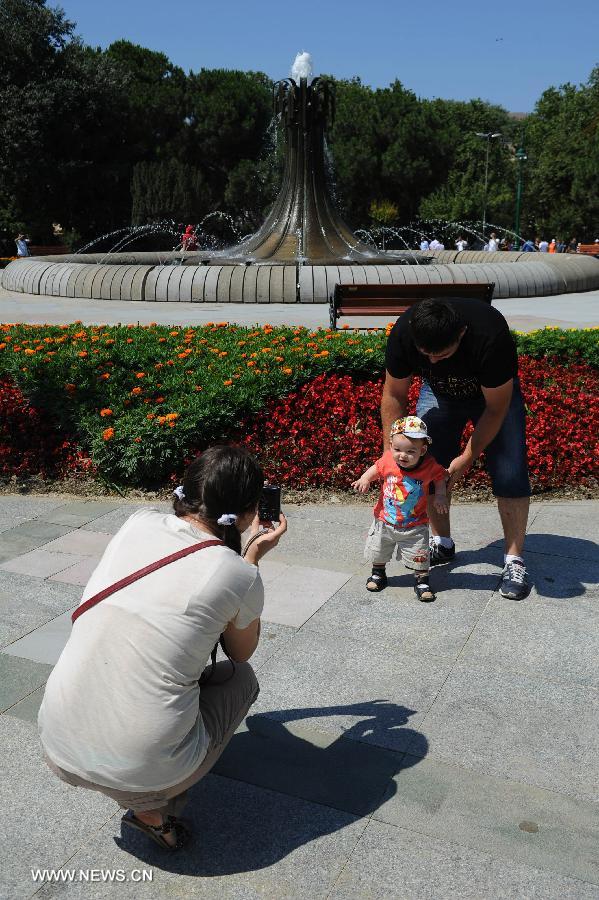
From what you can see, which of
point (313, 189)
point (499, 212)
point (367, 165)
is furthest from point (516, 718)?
point (499, 212)

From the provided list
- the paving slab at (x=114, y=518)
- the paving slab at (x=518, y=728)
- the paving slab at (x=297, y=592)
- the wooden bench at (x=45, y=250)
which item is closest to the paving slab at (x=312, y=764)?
the paving slab at (x=518, y=728)

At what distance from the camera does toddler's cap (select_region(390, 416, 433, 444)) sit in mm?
3963

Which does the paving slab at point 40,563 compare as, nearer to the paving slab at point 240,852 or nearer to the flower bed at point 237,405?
the flower bed at point 237,405

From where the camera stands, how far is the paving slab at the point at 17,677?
3.37m

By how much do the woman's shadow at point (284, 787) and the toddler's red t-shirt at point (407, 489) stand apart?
3.56 ft

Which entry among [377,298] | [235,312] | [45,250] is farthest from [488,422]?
[45,250]

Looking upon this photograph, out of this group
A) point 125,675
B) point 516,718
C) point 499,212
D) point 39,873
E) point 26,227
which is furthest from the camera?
point 499,212

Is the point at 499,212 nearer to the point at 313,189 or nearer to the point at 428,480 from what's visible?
the point at 313,189

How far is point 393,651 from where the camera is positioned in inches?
146

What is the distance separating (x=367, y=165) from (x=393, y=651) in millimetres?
50183

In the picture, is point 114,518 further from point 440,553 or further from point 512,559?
point 512,559

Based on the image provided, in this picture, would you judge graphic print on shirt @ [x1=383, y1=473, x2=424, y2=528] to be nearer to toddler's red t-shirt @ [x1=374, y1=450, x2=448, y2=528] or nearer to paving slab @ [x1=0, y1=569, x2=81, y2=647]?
toddler's red t-shirt @ [x1=374, y1=450, x2=448, y2=528]

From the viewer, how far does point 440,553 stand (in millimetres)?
4676

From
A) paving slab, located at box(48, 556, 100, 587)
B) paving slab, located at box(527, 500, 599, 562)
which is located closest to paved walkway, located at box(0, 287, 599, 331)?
paving slab, located at box(527, 500, 599, 562)
